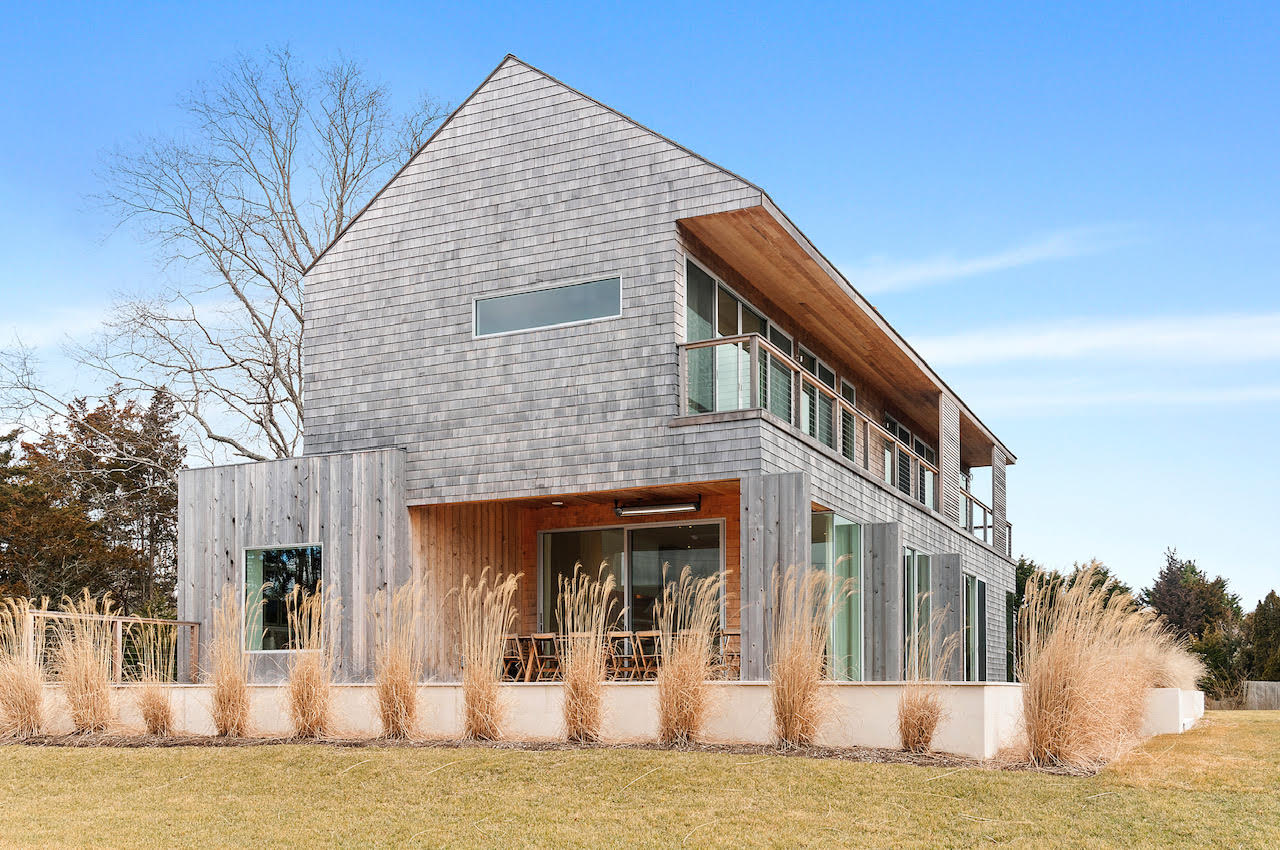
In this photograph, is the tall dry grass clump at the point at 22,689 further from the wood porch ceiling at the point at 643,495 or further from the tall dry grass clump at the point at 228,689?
the wood porch ceiling at the point at 643,495

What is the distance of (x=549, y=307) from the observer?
11.0 meters

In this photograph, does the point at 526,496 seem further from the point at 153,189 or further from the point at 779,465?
the point at 153,189

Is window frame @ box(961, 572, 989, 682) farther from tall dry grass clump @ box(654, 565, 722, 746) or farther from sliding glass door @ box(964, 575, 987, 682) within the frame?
Answer: tall dry grass clump @ box(654, 565, 722, 746)

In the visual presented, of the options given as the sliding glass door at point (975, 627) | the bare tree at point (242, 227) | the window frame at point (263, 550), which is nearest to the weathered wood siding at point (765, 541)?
the window frame at point (263, 550)

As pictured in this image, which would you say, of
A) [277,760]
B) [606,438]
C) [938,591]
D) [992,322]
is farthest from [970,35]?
[277,760]

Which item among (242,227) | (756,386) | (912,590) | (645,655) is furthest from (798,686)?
(242,227)

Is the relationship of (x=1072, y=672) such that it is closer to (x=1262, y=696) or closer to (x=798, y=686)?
(x=798, y=686)

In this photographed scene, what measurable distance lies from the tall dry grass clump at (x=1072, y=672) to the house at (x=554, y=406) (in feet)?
7.65

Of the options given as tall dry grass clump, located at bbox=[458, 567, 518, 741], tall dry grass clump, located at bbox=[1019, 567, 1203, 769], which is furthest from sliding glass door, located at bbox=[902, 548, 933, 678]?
tall dry grass clump, located at bbox=[458, 567, 518, 741]

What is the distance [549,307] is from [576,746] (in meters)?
4.76

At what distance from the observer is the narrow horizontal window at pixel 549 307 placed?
34.9 ft

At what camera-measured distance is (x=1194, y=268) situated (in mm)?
16391

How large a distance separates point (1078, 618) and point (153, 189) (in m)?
19.7

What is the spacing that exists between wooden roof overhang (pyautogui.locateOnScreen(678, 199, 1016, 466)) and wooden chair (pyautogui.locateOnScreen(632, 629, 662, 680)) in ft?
12.1
